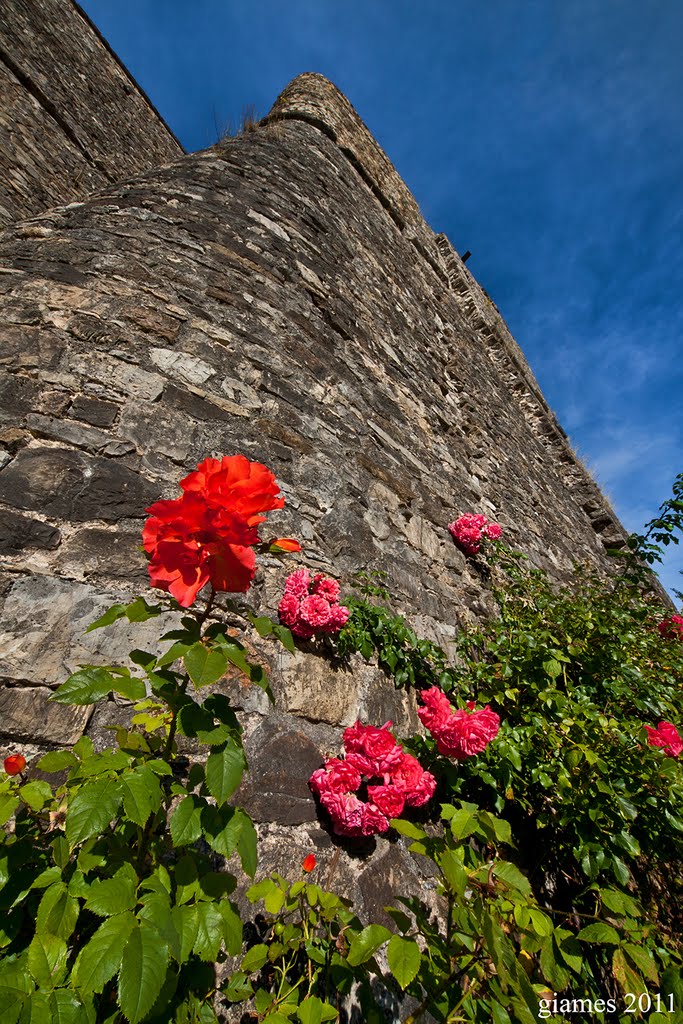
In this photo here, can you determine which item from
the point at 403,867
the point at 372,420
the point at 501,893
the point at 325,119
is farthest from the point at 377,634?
the point at 325,119

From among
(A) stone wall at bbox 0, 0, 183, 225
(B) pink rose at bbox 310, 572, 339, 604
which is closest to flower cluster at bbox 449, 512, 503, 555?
(B) pink rose at bbox 310, 572, 339, 604

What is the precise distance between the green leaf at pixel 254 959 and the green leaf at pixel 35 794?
49 cm

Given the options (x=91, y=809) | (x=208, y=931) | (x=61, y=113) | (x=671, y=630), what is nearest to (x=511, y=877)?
(x=208, y=931)

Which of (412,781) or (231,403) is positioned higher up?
(231,403)

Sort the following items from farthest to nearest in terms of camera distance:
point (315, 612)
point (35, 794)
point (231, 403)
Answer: point (231, 403) → point (315, 612) → point (35, 794)

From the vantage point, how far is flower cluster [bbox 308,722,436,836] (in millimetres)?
1284

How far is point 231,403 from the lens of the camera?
194 cm

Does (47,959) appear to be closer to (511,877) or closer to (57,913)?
(57,913)

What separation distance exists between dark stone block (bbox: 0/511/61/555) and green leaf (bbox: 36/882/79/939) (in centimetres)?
88

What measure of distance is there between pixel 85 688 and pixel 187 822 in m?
0.28

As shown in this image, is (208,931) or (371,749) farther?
(371,749)

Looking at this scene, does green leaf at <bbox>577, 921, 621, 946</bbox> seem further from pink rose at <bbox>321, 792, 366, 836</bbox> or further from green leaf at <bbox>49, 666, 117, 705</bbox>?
green leaf at <bbox>49, 666, 117, 705</bbox>

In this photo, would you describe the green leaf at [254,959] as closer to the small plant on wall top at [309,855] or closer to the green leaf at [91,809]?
the small plant on wall top at [309,855]

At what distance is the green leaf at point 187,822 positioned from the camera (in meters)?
0.73
